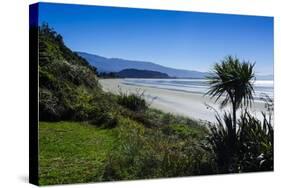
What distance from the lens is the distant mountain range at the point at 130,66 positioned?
10.6 metres

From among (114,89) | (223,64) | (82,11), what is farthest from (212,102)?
(82,11)

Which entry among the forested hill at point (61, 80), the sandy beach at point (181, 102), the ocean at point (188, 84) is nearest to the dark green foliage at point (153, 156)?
the sandy beach at point (181, 102)

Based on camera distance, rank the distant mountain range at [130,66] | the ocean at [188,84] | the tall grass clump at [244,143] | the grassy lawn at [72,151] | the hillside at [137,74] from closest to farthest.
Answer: the grassy lawn at [72,151] < the distant mountain range at [130,66] < the hillside at [137,74] < the ocean at [188,84] < the tall grass clump at [244,143]

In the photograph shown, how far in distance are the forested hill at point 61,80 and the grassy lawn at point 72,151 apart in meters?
0.19

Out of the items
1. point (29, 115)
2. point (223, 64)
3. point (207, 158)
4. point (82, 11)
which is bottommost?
point (207, 158)

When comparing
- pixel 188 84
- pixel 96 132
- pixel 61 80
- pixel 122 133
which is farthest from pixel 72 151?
pixel 188 84

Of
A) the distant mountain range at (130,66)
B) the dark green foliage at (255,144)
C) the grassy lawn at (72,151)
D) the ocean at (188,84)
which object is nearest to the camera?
the grassy lawn at (72,151)

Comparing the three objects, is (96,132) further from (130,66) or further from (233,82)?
(233,82)

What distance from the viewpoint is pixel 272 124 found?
12125 millimetres

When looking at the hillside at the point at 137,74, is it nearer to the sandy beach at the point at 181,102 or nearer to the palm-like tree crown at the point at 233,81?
the sandy beach at the point at 181,102

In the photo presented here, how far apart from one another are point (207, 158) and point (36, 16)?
3.70 meters

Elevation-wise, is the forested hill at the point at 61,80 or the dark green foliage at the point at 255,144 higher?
the forested hill at the point at 61,80

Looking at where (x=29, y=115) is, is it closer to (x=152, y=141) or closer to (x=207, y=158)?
(x=152, y=141)

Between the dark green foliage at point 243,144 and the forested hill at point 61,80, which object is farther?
the dark green foliage at point 243,144
